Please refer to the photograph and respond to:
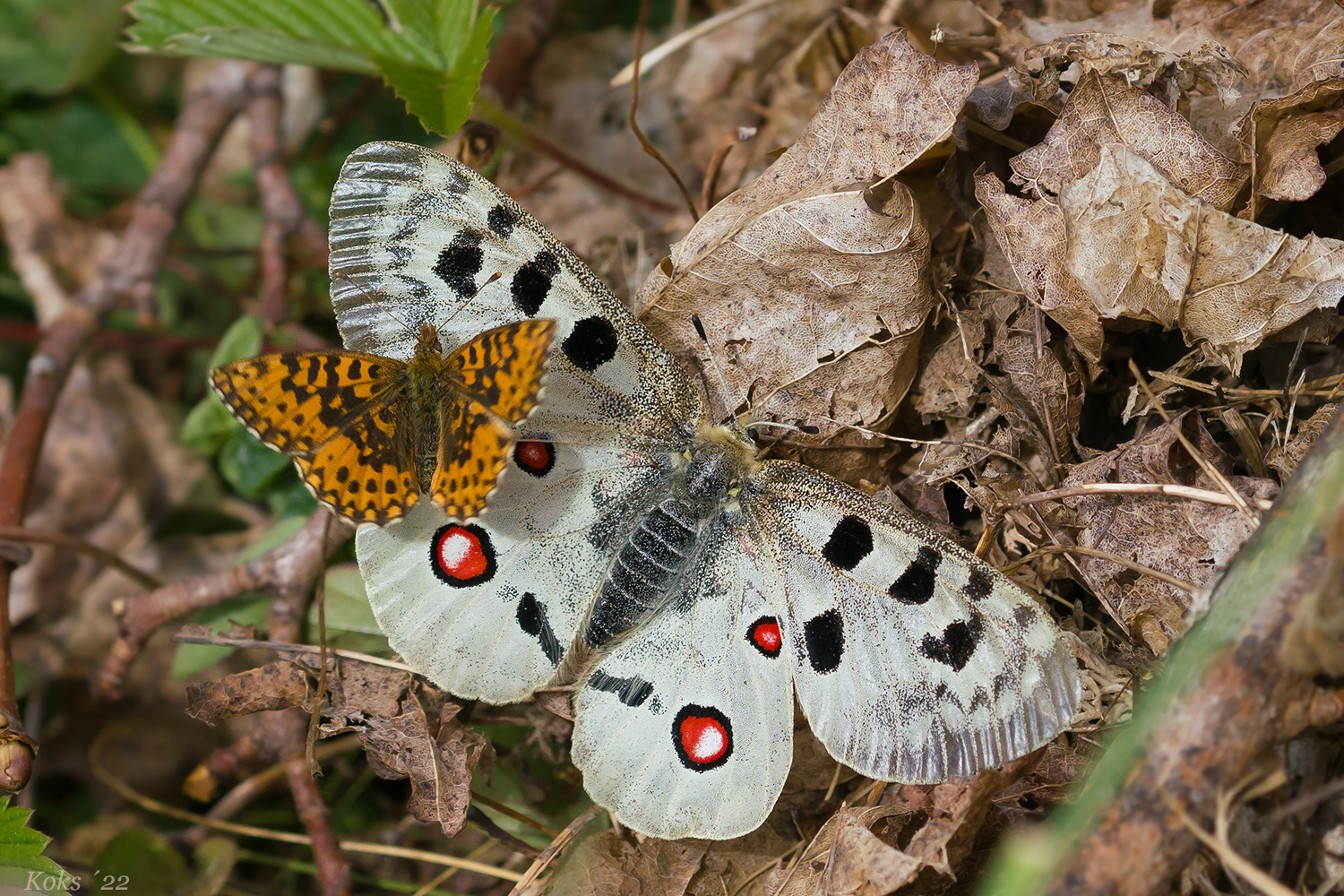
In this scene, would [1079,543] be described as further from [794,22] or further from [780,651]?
[794,22]

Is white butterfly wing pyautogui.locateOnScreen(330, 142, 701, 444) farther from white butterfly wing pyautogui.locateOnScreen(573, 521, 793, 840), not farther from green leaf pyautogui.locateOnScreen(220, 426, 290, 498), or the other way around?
green leaf pyautogui.locateOnScreen(220, 426, 290, 498)

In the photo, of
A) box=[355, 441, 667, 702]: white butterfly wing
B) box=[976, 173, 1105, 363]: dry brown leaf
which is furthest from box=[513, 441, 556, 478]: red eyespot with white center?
box=[976, 173, 1105, 363]: dry brown leaf

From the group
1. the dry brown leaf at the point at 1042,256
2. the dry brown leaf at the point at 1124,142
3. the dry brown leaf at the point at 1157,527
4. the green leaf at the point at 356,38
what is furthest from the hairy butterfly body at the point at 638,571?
the dry brown leaf at the point at 1124,142

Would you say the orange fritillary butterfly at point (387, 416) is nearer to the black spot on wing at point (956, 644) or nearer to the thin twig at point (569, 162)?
the black spot on wing at point (956, 644)

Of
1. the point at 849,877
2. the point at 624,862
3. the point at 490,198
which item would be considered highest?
the point at 490,198

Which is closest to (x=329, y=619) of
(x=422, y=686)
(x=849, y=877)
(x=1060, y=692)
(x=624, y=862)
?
(x=422, y=686)

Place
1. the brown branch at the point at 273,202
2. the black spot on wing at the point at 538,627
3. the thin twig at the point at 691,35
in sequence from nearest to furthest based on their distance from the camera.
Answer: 1. the black spot on wing at the point at 538,627
2. the thin twig at the point at 691,35
3. the brown branch at the point at 273,202

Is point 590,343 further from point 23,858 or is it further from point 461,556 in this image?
point 23,858

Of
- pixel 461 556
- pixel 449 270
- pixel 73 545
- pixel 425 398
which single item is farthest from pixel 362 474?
pixel 73 545
